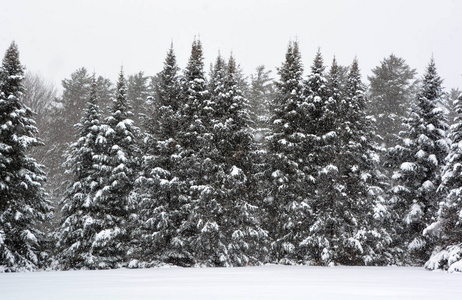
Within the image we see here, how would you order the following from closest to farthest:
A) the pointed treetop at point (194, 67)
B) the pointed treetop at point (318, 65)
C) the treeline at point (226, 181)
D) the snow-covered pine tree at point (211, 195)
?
the snow-covered pine tree at point (211, 195) → the treeline at point (226, 181) → the pointed treetop at point (194, 67) → the pointed treetop at point (318, 65)

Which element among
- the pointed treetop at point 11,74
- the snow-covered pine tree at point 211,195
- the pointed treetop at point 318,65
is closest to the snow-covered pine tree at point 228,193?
the snow-covered pine tree at point 211,195

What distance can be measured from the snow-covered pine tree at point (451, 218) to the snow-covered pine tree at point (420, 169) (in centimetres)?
405

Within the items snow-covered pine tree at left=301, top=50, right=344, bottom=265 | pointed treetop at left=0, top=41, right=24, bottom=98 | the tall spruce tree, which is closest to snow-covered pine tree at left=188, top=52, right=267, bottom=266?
snow-covered pine tree at left=301, top=50, right=344, bottom=265

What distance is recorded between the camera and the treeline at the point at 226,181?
23.3 meters

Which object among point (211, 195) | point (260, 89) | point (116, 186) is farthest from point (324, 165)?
point (260, 89)

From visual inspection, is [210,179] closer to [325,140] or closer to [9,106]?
[325,140]

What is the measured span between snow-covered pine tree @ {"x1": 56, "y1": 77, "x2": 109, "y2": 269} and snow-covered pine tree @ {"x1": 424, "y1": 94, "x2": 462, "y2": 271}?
59.6 feet

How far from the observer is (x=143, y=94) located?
46.1 meters

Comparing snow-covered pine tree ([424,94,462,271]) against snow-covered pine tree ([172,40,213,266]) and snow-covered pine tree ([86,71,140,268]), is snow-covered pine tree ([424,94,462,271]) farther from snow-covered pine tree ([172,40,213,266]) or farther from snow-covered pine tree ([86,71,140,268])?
snow-covered pine tree ([86,71,140,268])

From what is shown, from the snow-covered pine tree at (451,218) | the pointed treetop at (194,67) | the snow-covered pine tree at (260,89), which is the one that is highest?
the snow-covered pine tree at (260,89)

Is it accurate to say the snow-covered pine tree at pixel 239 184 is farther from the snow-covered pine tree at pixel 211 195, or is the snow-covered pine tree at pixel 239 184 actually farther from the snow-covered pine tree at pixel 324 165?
the snow-covered pine tree at pixel 324 165

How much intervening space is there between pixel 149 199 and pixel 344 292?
55.0 ft

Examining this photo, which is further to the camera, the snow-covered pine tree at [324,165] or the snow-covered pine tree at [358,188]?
the snow-covered pine tree at [358,188]

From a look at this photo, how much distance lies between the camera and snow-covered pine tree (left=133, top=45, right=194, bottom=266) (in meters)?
23.6
